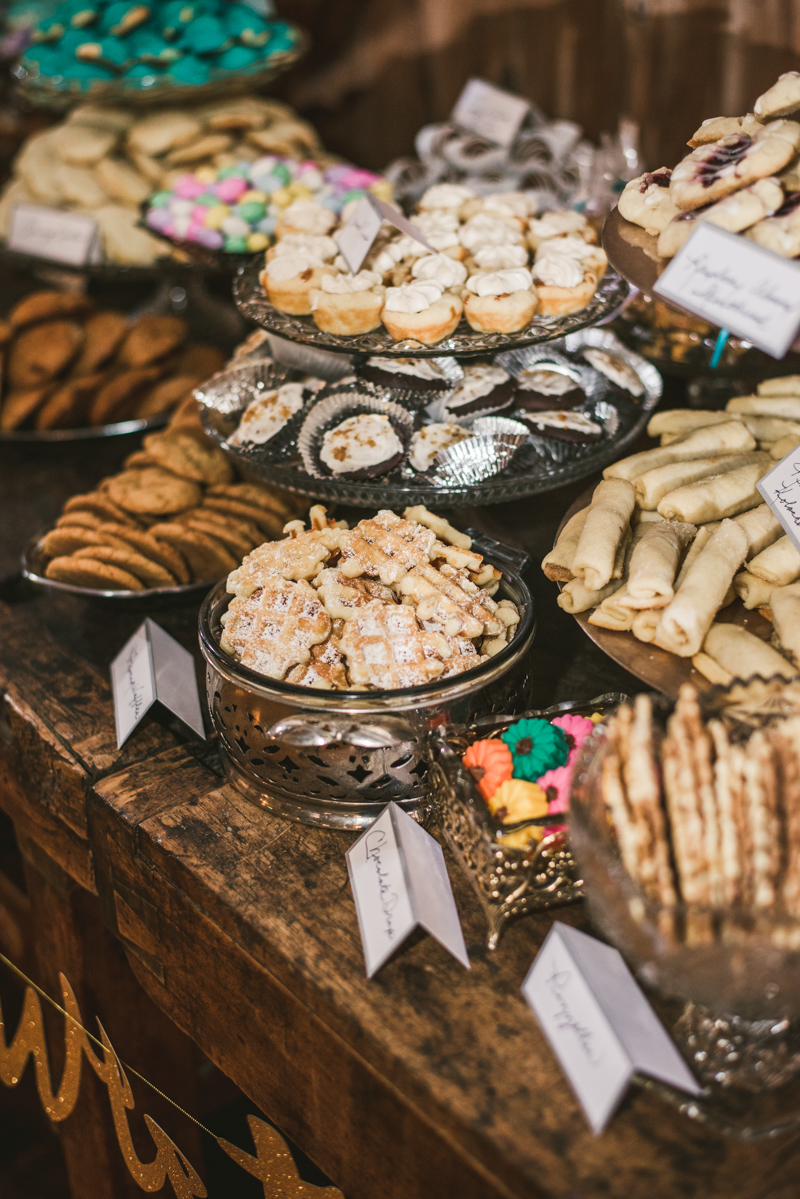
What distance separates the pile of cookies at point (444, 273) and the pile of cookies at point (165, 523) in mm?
302

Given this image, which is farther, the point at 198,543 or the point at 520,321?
the point at 198,543

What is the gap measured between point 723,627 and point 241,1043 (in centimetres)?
66

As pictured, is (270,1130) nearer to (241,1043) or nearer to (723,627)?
(241,1043)

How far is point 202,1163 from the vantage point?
5.21 ft

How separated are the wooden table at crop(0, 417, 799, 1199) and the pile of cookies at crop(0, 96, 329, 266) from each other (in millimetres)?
902

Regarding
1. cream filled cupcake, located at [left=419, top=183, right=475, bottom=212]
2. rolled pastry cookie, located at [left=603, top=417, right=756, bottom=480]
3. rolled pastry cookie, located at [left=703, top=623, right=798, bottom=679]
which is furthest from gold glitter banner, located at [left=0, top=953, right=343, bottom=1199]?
cream filled cupcake, located at [left=419, top=183, right=475, bottom=212]

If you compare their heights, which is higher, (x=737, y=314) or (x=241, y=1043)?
(x=737, y=314)

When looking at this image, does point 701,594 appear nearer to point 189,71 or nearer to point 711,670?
point 711,670

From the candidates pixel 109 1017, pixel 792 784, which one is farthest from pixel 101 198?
pixel 792 784

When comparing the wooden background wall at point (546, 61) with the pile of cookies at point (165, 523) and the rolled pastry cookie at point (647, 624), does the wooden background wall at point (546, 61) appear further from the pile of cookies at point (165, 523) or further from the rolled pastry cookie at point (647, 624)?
the rolled pastry cookie at point (647, 624)

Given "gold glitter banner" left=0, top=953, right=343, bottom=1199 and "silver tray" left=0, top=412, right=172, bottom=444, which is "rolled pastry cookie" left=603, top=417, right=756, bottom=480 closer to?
"gold glitter banner" left=0, top=953, right=343, bottom=1199

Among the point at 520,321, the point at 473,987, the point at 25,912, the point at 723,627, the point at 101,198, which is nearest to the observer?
the point at 473,987

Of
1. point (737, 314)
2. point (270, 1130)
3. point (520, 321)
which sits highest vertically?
point (737, 314)

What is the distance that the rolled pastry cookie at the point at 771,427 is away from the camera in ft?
4.49
